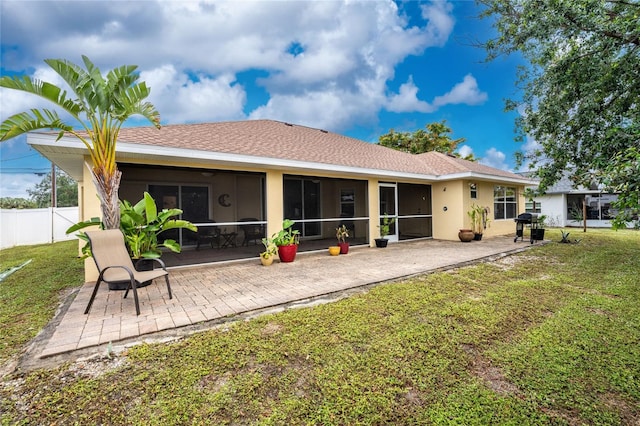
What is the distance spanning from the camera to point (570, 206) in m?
22.3

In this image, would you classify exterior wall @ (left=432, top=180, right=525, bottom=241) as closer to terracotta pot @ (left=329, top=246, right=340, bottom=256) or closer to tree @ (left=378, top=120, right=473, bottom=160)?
terracotta pot @ (left=329, top=246, right=340, bottom=256)

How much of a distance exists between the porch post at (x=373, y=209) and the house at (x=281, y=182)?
4cm

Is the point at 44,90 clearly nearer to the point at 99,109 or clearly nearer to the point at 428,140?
the point at 99,109

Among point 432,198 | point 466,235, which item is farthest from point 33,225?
point 466,235

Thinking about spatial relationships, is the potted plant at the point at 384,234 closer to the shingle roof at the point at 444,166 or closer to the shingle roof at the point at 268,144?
the shingle roof at the point at 268,144

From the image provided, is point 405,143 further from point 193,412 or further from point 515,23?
point 193,412

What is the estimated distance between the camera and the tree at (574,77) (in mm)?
6316

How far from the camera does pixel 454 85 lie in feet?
60.7

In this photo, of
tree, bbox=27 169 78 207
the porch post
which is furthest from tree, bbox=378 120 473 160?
tree, bbox=27 169 78 207

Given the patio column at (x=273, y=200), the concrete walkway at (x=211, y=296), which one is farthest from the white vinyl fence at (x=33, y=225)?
the patio column at (x=273, y=200)

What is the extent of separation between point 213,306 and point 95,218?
136 inches

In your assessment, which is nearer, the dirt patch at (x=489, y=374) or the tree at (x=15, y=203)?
the dirt patch at (x=489, y=374)

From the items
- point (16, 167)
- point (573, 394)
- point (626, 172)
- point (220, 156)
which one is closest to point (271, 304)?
point (573, 394)

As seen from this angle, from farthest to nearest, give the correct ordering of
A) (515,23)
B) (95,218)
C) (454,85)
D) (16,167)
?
(16,167) < (454,85) < (515,23) < (95,218)
